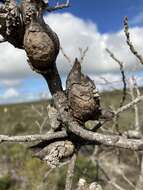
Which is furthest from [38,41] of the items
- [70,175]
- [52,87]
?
[70,175]

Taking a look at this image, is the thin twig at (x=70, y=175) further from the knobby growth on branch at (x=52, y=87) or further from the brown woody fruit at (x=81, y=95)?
the brown woody fruit at (x=81, y=95)

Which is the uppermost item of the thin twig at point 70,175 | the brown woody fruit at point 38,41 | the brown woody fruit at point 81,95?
the brown woody fruit at point 38,41

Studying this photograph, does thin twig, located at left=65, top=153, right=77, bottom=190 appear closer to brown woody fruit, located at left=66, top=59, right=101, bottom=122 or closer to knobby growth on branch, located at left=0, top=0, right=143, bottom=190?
knobby growth on branch, located at left=0, top=0, right=143, bottom=190

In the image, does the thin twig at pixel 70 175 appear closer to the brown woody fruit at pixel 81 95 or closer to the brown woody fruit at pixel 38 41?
the brown woody fruit at pixel 81 95

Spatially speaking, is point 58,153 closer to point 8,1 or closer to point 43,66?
point 43,66

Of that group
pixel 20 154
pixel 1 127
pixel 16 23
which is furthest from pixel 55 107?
pixel 1 127

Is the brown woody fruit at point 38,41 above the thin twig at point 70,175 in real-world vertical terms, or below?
above

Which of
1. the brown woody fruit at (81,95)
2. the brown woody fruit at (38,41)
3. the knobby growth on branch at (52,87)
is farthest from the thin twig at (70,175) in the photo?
the brown woody fruit at (38,41)

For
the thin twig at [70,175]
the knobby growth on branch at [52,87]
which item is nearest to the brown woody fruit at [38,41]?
the knobby growth on branch at [52,87]

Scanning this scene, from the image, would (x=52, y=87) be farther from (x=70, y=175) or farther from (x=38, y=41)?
(x=70, y=175)

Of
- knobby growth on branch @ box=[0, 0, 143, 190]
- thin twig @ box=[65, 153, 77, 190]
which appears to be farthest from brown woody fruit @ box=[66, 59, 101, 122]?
thin twig @ box=[65, 153, 77, 190]
